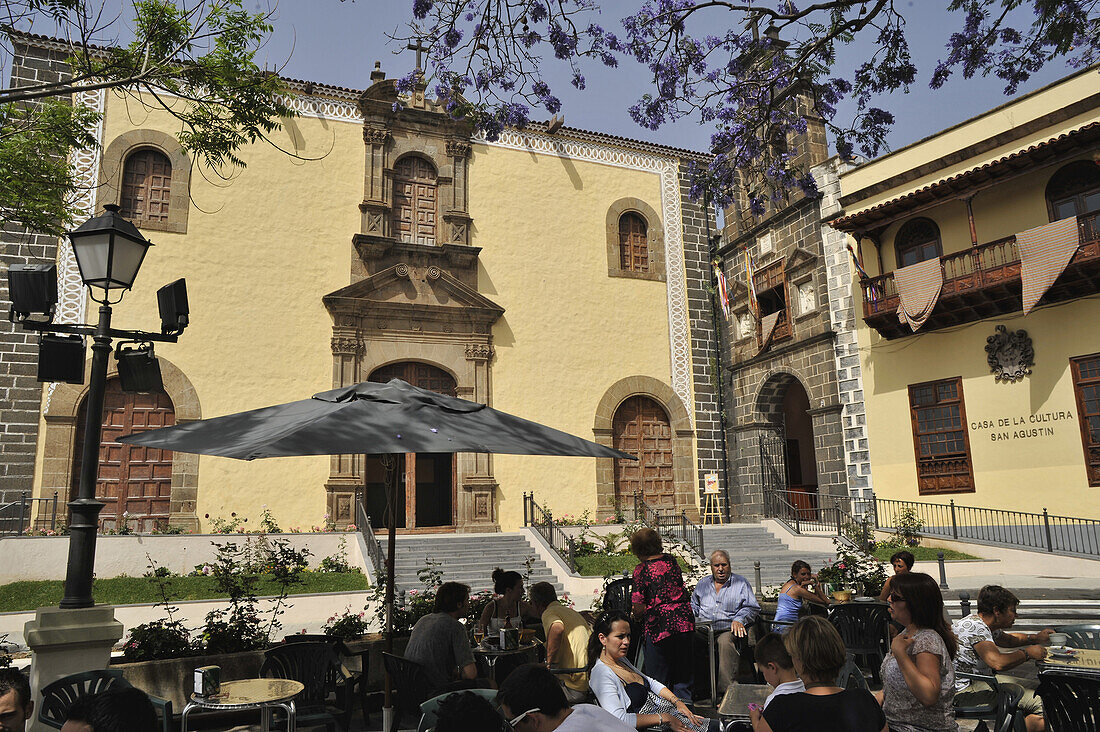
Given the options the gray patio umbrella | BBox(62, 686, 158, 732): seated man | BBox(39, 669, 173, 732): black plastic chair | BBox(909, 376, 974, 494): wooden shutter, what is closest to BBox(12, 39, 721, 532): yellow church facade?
BBox(909, 376, 974, 494): wooden shutter

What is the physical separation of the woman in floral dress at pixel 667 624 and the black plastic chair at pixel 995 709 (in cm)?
192

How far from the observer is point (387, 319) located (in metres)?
17.2

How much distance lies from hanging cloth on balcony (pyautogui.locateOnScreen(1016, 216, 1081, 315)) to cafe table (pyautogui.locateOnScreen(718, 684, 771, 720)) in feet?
39.7

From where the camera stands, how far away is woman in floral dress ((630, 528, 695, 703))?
5883 mm

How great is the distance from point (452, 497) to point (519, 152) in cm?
880

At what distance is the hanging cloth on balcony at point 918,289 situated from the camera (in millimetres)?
15211

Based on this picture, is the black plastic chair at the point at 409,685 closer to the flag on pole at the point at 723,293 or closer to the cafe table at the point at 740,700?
the cafe table at the point at 740,700

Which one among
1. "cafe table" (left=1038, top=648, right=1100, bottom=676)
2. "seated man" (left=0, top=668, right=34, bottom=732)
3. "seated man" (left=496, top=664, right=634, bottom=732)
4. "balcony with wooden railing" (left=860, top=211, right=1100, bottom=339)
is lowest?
"cafe table" (left=1038, top=648, right=1100, bottom=676)

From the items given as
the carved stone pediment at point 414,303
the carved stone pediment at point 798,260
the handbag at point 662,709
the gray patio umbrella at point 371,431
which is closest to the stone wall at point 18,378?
the carved stone pediment at point 414,303

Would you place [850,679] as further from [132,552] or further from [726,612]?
[132,552]

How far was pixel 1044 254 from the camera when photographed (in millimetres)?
13500

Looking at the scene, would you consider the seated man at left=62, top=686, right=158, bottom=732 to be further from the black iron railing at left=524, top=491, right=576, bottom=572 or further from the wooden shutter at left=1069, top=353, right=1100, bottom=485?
the wooden shutter at left=1069, top=353, right=1100, bottom=485

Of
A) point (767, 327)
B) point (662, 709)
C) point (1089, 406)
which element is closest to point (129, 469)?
point (662, 709)

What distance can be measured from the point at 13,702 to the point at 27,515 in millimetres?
12466
